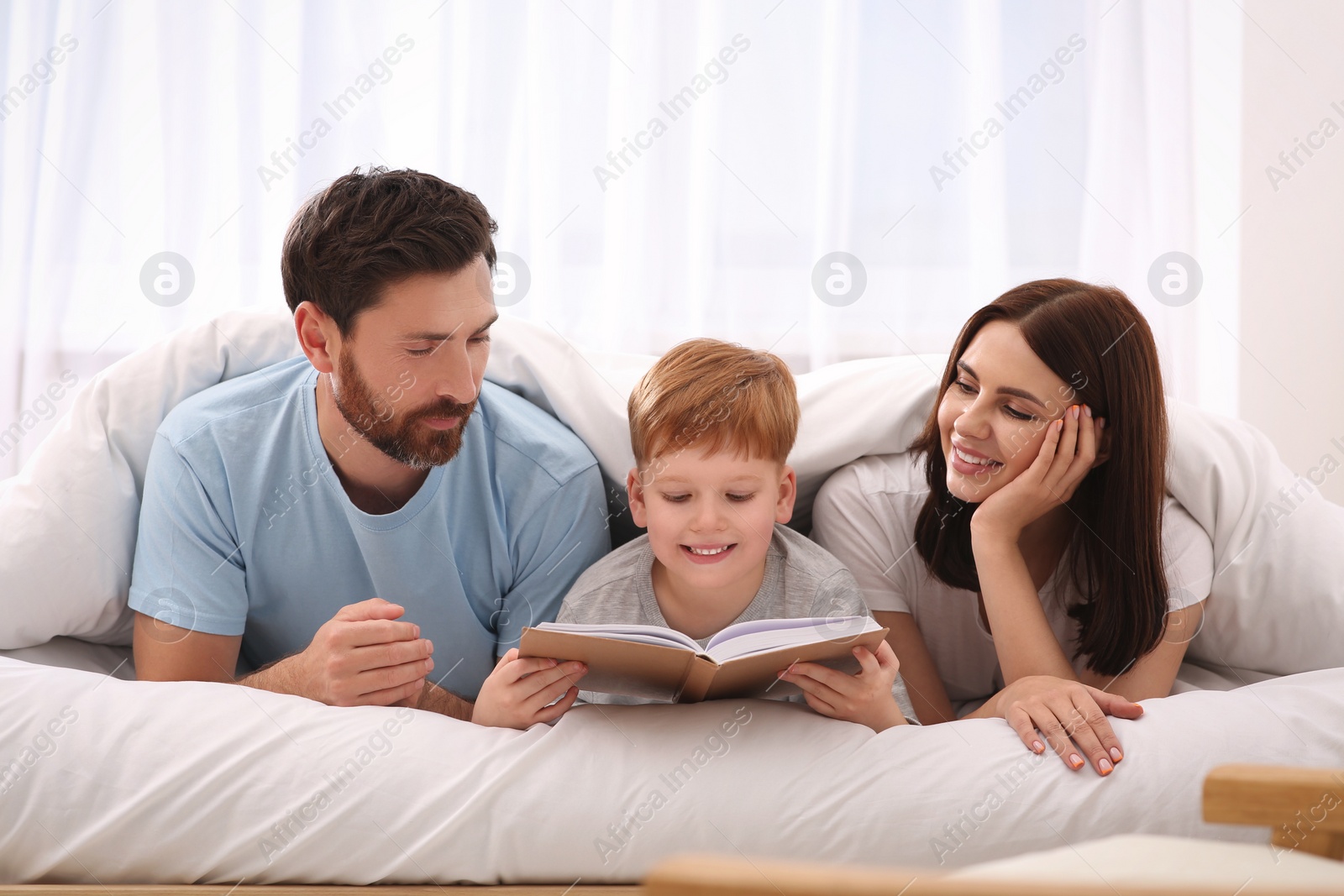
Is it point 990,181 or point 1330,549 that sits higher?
point 990,181

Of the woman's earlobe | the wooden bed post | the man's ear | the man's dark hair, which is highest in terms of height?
the man's dark hair

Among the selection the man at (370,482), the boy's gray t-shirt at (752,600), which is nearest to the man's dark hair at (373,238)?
the man at (370,482)

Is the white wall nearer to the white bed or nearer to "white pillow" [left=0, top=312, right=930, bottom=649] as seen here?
"white pillow" [left=0, top=312, right=930, bottom=649]

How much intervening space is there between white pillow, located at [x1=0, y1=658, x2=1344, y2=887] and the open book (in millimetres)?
76

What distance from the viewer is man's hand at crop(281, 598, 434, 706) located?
44.7 inches

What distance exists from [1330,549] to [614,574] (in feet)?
3.23

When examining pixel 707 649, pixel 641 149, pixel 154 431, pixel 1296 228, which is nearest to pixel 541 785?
pixel 707 649

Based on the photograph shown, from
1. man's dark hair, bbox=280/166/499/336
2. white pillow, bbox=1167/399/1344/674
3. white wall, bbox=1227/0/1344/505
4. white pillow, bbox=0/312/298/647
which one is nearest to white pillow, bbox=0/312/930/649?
white pillow, bbox=0/312/298/647

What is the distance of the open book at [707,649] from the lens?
95cm

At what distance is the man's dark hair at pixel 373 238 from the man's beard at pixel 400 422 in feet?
0.25

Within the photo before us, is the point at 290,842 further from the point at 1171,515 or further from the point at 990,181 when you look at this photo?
the point at 990,181

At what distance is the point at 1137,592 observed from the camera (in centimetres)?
129

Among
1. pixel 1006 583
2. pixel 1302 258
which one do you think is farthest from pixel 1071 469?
pixel 1302 258

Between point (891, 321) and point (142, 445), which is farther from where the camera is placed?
point (891, 321)
